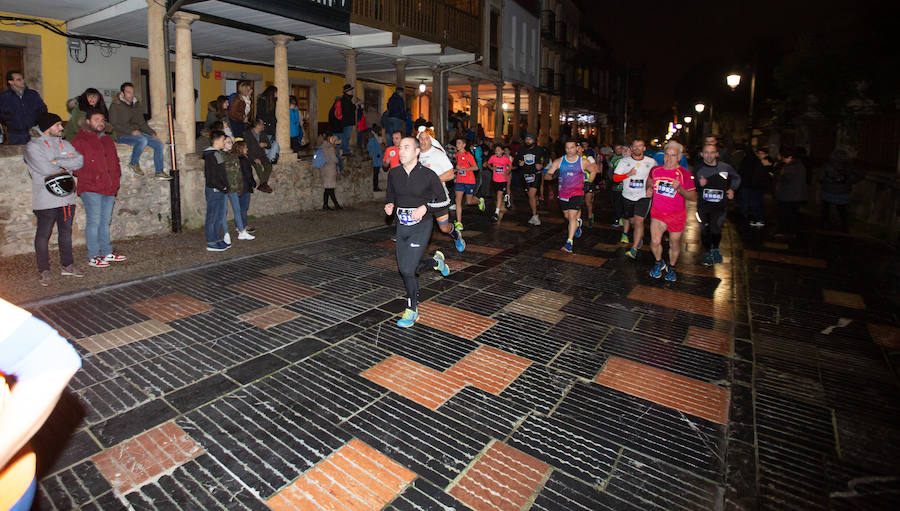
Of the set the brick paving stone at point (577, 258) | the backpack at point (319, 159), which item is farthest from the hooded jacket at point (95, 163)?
the brick paving stone at point (577, 258)

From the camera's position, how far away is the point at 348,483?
2922 mm

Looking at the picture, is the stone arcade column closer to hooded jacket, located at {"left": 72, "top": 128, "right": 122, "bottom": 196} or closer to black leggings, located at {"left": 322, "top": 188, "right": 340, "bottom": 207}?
hooded jacket, located at {"left": 72, "top": 128, "right": 122, "bottom": 196}

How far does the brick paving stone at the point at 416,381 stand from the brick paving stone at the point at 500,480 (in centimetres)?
71

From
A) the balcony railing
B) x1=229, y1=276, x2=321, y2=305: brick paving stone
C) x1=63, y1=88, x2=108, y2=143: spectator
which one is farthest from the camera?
the balcony railing

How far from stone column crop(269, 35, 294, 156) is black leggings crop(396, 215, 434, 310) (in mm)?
7626

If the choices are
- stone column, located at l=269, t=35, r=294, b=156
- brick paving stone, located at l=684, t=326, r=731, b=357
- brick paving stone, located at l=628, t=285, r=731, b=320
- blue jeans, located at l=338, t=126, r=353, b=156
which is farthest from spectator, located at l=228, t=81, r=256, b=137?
brick paving stone, located at l=684, t=326, r=731, b=357

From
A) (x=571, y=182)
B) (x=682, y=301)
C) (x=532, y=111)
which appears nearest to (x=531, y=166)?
(x=571, y=182)

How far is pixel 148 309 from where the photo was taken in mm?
5621

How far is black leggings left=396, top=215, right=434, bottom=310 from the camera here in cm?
529

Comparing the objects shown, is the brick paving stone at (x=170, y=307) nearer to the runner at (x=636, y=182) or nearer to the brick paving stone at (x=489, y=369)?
the brick paving stone at (x=489, y=369)

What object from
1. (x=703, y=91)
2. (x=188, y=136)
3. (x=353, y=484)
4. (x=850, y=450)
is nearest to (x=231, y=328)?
(x=353, y=484)

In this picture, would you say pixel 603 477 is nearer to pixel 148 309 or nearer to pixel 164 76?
pixel 148 309

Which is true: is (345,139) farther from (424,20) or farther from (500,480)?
(500,480)

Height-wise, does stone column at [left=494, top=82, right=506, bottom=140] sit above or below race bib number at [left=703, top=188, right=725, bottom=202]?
above
